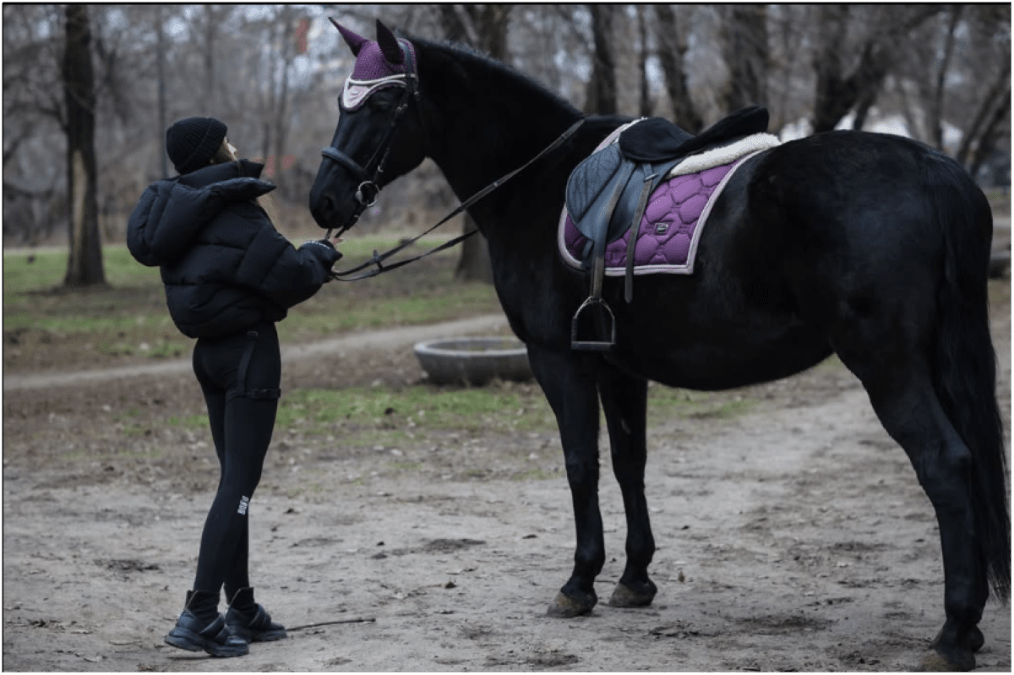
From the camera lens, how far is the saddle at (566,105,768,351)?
4.87 m

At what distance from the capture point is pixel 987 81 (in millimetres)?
35531

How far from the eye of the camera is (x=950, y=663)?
13.8 ft

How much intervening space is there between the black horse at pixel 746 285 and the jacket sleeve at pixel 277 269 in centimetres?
44

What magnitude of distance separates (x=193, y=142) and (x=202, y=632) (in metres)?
1.91

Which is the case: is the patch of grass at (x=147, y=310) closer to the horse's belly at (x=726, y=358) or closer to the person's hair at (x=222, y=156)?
the person's hair at (x=222, y=156)

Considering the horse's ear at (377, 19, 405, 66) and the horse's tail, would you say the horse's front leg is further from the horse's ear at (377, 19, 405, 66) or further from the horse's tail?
the horse's tail

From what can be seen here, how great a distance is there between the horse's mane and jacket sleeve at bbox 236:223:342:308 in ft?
3.99

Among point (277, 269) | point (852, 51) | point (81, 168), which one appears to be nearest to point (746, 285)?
point (277, 269)

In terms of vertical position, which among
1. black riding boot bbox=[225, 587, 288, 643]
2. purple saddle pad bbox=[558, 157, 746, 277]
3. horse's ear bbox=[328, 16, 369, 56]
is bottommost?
black riding boot bbox=[225, 587, 288, 643]

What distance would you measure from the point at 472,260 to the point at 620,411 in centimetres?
1761

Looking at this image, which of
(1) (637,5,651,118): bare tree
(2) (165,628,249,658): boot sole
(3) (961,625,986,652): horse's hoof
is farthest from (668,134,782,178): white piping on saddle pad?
(1) (637,5,651,118): bare tree

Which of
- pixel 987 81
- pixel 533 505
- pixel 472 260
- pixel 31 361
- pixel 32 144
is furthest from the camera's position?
pixel 32 144

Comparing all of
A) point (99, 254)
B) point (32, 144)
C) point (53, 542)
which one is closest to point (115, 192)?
point (32, 144)

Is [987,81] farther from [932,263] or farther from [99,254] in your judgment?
[932,263]
